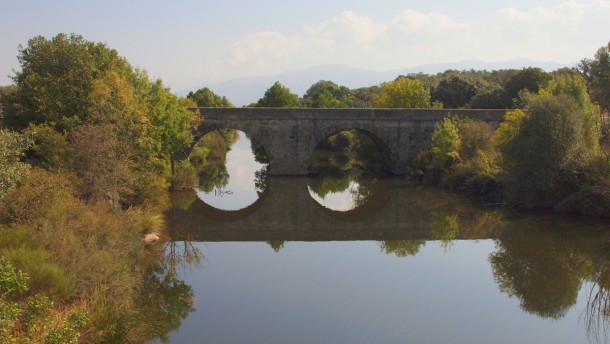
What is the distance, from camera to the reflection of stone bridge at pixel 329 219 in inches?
898

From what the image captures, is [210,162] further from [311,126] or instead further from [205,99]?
[205,99]

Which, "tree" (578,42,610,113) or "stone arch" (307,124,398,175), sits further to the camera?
"stone arch" (307,124,398,175)

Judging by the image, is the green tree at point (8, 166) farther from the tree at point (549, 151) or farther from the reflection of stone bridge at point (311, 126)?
the reflection of stone bridge at point (311, 126)

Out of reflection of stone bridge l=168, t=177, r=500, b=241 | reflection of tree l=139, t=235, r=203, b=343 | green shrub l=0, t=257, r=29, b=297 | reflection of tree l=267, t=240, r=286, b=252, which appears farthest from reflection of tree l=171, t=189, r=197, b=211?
green shrub l=0, t=257, r=29, b=297

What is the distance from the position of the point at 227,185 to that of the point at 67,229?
23.6 metres

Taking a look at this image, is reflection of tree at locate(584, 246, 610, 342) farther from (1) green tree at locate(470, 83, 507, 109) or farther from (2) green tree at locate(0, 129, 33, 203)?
(1) green tree at locate(470, 83, 507, 109)

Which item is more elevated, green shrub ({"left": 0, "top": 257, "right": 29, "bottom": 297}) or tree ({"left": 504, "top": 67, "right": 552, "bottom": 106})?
tree ({"left": 504, "top": 67, "right": 552, "bottom": 106})

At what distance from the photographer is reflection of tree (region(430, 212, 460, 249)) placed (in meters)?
21.8

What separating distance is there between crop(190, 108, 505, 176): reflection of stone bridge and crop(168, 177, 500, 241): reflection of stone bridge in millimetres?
5457

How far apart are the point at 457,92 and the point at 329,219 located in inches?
1367

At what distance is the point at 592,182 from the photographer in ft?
76.3

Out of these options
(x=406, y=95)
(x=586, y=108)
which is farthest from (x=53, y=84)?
(x=406, y=95)

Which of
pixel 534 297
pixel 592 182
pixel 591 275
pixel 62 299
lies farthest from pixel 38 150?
pixel 592 182

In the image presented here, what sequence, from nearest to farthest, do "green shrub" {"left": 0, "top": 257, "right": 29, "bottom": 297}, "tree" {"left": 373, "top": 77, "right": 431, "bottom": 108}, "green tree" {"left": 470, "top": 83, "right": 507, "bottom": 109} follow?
"green shrub" {"left": 0, "top": 257, "right": 29, "bottom": 297} → "tree" {"left": 373, "top": 77, "right": 431, "bottom": 108} → "green tree" {"left": 470, "top": 83, "right": 507, "bottom": 109}
